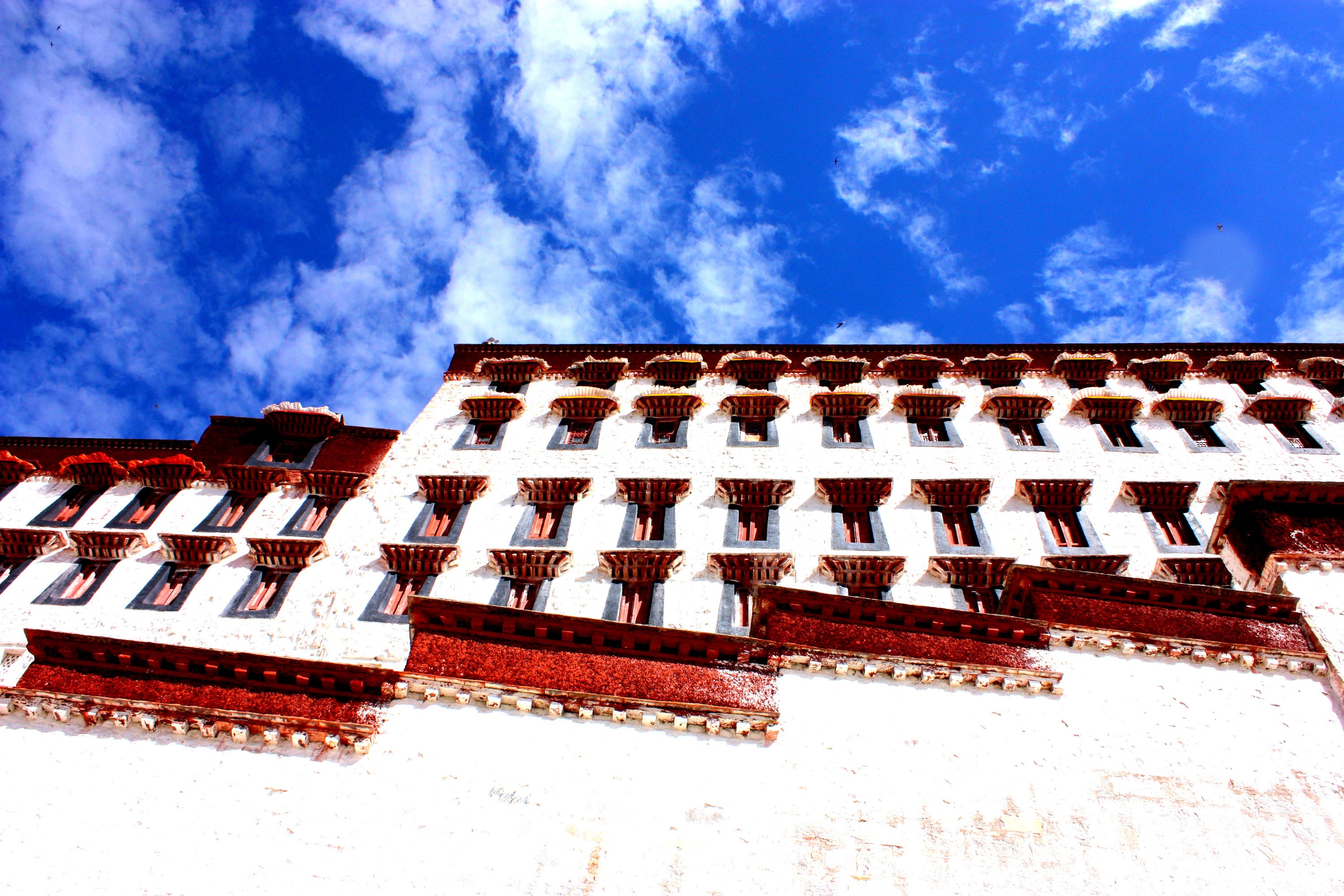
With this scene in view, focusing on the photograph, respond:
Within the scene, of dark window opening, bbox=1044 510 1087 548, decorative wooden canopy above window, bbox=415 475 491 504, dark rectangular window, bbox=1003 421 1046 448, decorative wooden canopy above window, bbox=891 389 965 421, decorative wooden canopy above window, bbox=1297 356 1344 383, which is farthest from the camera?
decorative wooden canopy above window, bbox=1297 356 1344 383

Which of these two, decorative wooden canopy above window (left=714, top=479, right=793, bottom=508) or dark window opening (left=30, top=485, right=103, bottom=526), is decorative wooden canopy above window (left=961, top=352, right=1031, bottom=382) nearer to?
decorative wooden canopy above window (left=714, top=479, right=793, bottom=508)

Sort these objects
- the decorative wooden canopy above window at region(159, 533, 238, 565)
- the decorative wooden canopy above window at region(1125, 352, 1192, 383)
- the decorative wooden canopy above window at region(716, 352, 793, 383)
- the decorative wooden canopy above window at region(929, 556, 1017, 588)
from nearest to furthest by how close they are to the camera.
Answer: the decorative wooden canopy above window at region(929, 556, 1017, 588)
the decorative wooden canopy above window at region(159, 533, 238, 565)
the decorative wooden canopy above window at region(1125, 352, 1192, 383)
the decorative wooden canopy above window at region(716, 352, 793, 383)

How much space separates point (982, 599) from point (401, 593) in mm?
10885

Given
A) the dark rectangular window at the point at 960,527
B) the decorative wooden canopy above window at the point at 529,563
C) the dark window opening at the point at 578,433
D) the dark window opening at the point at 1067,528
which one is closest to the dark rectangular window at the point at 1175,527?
the dark window opening at the point at 1067,528

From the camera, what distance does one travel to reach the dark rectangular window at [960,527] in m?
16.7

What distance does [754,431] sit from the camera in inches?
808

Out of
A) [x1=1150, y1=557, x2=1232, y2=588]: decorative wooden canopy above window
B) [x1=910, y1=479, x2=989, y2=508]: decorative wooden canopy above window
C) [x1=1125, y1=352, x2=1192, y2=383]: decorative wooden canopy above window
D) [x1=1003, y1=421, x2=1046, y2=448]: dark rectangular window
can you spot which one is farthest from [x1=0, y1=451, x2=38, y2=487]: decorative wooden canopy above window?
[x1=1125, y1=352, x2=1192, y2=383]: decorative wooden canopy above window

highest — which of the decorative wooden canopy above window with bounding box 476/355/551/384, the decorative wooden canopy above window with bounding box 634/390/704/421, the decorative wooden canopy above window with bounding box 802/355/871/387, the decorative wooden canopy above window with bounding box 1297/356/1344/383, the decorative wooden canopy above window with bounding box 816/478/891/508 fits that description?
the decorative wooden canopy above window with bounding box 1297/356/1344/383

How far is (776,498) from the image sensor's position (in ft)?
58.3

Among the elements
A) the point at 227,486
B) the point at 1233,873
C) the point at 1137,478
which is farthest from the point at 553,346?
the point at 1233,873

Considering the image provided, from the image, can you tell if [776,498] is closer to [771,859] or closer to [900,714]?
[900,714]

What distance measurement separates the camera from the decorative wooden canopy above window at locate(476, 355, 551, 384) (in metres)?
23.2

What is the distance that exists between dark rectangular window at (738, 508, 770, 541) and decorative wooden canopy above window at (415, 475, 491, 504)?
5788 millimetres

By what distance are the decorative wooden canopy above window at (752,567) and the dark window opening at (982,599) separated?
322 centimetres
